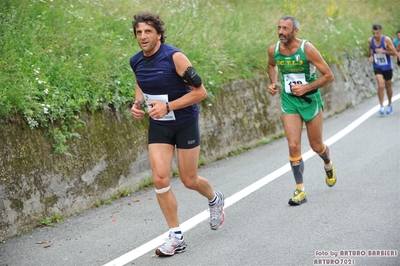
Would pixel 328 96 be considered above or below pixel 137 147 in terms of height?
below

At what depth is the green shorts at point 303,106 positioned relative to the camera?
8.71 metres

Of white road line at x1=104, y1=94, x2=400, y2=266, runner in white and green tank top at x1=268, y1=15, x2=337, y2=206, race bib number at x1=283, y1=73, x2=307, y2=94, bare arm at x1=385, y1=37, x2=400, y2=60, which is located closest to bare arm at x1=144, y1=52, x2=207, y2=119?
white road line at x1=104, y1=94, x2=400, y2=266

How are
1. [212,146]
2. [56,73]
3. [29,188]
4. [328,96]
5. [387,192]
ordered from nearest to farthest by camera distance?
[29,188], [387,192], [56,73], [212,146], [328,96]

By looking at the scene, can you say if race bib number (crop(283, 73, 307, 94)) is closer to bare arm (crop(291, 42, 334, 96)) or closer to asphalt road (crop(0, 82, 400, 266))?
bare arm (crop(291, 42, 334, 96))

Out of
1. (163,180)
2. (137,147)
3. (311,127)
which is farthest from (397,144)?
(163,180)

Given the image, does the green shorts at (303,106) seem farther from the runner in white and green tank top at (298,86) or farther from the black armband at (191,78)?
the black armband at (191,78)

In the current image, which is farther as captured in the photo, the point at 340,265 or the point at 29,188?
the point at 29,188

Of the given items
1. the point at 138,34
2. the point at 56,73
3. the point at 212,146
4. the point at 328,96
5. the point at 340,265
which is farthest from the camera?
the point at 328,96

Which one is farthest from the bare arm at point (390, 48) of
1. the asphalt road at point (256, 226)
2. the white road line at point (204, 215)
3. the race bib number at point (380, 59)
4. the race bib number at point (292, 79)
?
the race bib number at point (292, 79)

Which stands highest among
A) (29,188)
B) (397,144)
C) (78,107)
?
(78,107)

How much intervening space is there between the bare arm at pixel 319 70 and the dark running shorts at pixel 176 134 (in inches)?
82.7

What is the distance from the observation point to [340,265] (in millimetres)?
5840

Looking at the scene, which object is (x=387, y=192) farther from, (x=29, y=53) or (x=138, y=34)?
(x=29, y=53)

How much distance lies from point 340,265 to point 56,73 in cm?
499
